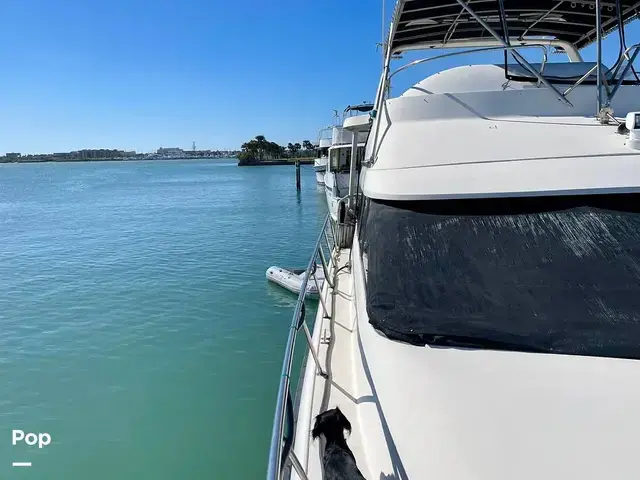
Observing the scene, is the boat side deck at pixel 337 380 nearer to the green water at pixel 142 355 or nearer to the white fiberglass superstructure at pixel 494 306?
the white fiberglass superstructure at pixel 494 306

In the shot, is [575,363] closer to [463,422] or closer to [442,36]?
[463,422]

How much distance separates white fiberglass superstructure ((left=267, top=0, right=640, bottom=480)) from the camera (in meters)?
1.68

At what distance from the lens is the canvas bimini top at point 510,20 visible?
5.54 m

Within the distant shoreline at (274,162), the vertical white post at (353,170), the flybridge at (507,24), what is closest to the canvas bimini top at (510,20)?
the flybridge at (507,24)

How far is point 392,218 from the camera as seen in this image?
306 cm

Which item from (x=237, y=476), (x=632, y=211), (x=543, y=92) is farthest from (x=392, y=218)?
(x=237, y=476)

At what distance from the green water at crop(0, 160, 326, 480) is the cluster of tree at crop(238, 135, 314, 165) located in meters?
106

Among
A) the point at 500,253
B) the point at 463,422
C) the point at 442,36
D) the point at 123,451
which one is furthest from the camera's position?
the point at 442,36

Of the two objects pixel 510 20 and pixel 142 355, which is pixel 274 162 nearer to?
pixel 142 355

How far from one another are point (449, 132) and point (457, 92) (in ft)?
2.82

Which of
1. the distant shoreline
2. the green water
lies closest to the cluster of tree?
the distant shoreline

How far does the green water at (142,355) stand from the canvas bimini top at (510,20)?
604 cm

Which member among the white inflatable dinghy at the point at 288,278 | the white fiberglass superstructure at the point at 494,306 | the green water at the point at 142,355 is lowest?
the green water at the point at 142,355

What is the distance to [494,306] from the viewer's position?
87.6 inches
